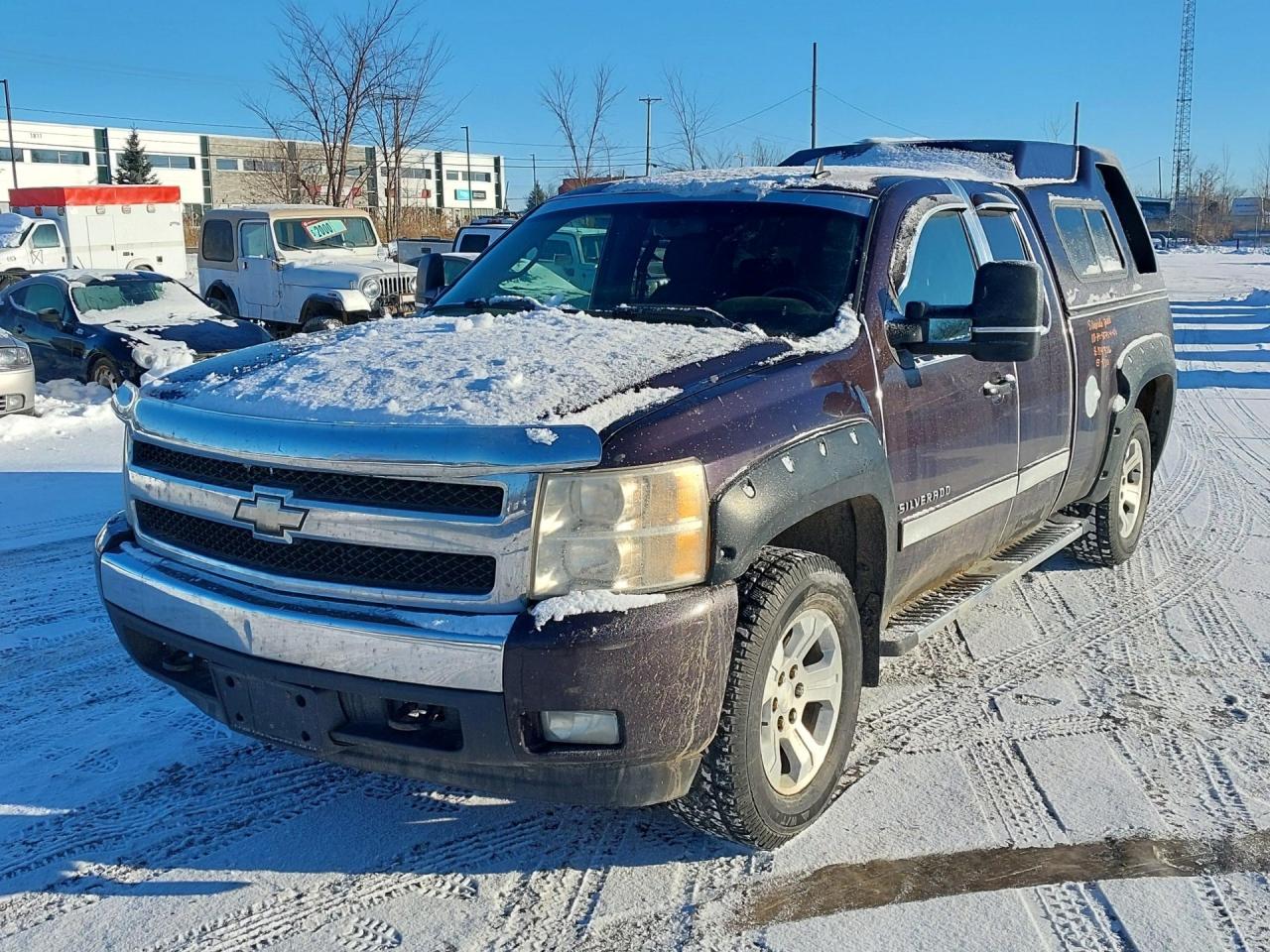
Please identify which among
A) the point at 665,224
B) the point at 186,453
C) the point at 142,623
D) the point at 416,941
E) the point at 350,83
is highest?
the point at 350,83

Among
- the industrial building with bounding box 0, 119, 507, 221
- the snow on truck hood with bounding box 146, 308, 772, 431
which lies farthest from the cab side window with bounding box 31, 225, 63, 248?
the industrial building with bounding box 0, 119, 507, 221

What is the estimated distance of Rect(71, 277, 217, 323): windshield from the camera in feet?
42.5

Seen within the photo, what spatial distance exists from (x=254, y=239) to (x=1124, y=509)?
13973 millimetres

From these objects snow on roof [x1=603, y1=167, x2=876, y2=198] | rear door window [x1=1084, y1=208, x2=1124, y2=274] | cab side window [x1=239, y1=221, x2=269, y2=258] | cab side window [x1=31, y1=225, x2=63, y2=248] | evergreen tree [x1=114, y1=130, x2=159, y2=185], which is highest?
evergreen tree [x1=114, y1=130, x2=159, y2=185]

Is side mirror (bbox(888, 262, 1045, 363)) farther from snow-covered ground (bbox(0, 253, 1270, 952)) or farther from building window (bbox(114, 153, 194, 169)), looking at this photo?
building window (bbox(114, 153, 194, 169))

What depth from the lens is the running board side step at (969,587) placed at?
382 centimetres

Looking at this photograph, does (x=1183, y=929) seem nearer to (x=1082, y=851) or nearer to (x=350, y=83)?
(x=1082, y=851)

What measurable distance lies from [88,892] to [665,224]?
2864 mm

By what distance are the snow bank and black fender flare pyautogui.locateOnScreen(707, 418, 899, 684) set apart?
22 centimetres

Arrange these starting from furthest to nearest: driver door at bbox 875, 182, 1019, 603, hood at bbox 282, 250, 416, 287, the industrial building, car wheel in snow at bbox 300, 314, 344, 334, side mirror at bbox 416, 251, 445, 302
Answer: the industrial building, hood at bbox 282, 250, 416, 287, car wheel in snow at bbox 300, 314, 344, 334, side mirror at bbox 416, 251, 445, 302, driver door at bbox 875, 182, 1019, 603

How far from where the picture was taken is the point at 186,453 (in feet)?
10.4

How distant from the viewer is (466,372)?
3.18 metres

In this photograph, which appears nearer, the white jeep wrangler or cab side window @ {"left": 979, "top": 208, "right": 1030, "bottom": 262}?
cab side window @ {"left": 979, "top": 208, "right": 1030, "bottom": 262}

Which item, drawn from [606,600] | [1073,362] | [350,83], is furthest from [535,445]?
[350,83]
